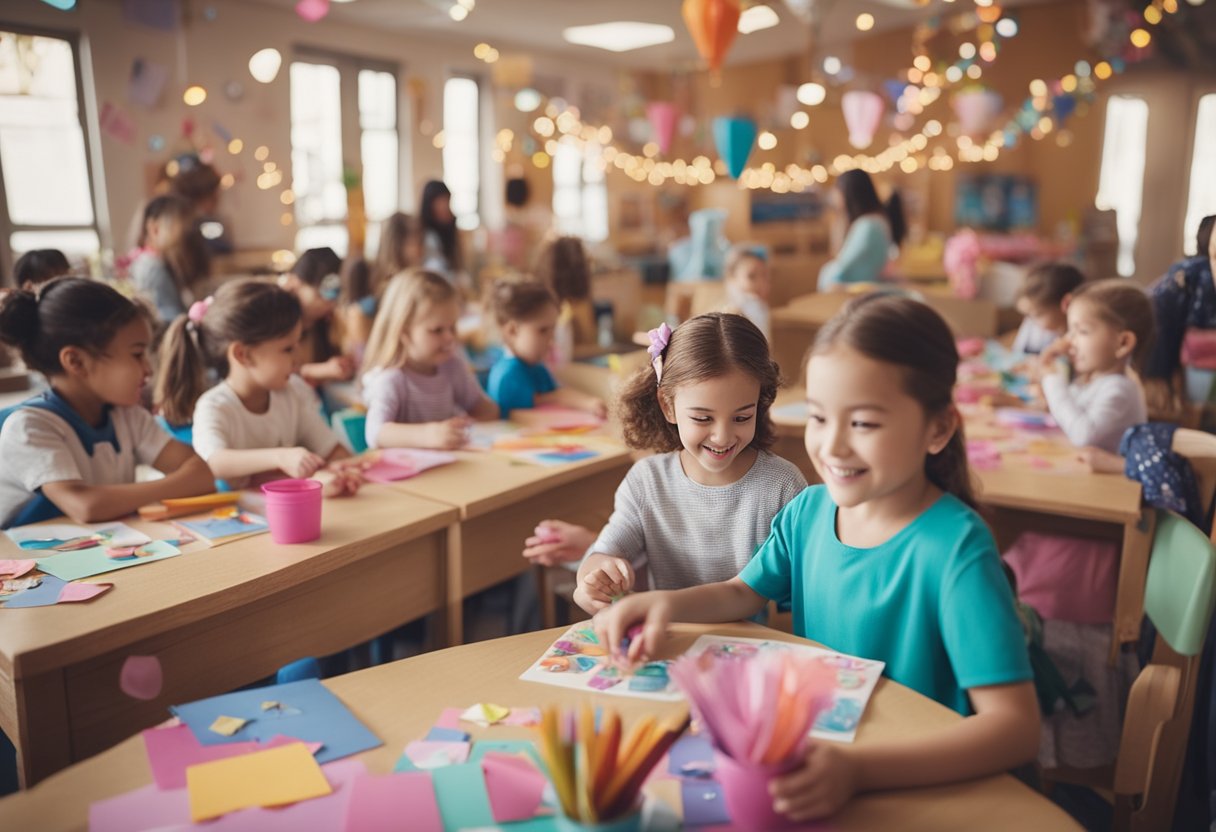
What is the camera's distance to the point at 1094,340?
2533 mm

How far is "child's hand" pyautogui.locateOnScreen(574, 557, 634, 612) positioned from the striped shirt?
20 centimetres

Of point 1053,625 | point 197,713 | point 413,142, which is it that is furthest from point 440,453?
point 413,142

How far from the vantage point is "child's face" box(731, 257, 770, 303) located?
4543 mm

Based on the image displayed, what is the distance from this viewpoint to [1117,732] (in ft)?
7.48

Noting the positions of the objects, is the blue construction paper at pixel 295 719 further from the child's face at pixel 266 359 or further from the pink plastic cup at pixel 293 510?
the child's face at pixel 266 359

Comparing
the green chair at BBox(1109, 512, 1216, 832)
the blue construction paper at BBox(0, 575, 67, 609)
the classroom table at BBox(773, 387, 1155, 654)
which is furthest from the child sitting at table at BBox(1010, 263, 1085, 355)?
the blue construction paper at BBox(0, 575, 67, 609)

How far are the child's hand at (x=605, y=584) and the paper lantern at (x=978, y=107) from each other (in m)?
7.83

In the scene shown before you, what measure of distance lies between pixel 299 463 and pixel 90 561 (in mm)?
515

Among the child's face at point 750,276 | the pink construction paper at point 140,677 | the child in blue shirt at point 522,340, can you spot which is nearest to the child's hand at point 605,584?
the pink construction paper at point 140,677

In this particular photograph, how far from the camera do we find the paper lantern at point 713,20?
4.45 meters

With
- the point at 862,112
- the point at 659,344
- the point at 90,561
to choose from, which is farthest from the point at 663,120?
the point at 90,561

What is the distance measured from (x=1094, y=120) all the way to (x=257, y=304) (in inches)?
378

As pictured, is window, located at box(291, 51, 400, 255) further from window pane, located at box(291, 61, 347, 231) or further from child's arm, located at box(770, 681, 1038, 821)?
child's arm, located at box(770, 681, 1038, 821)

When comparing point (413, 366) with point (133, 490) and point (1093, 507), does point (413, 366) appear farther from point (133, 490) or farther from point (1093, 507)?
point (1093, 507)
